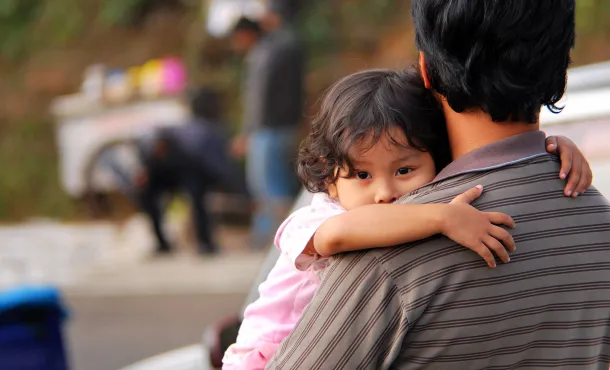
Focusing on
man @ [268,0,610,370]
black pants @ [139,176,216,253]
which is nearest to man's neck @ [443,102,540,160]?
man @ [268,0,610,370]

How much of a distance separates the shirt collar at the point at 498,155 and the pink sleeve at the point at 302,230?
0.24m

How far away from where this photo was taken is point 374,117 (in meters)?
1.64

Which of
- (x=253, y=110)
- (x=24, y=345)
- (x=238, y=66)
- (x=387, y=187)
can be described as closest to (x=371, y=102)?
(x=387, y=187)

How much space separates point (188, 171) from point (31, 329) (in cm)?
570

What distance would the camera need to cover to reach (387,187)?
1.65 metres

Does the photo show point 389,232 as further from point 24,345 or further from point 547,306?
point 24,345

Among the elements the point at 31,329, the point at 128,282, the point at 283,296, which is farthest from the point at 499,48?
the point at 128,282

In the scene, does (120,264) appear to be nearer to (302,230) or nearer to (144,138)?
(144,138)

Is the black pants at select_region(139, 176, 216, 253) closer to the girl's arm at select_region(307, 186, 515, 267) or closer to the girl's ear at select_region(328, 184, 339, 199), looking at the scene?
the girl's ear at select_region(328, 184, 339, 199)

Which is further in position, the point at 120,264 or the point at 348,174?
the point at 120,264

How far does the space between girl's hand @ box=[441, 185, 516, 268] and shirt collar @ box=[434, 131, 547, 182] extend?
94 mm

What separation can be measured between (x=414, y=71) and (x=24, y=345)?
181 centimetres

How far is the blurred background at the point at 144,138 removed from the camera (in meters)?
7.39

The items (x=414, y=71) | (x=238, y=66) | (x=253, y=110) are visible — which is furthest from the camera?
(x=238, y=66)
